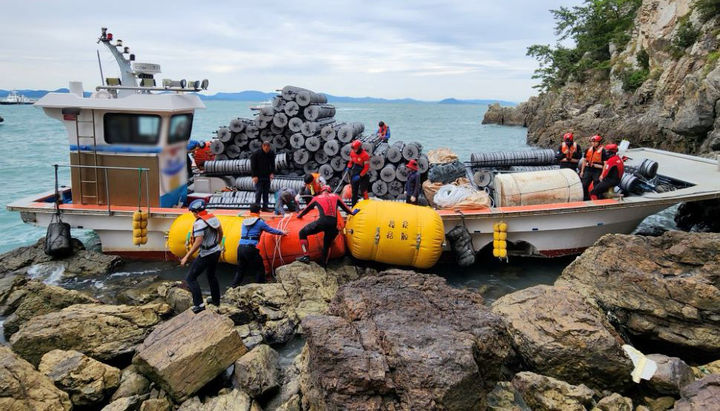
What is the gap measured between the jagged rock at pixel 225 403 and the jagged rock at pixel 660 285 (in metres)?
4.47

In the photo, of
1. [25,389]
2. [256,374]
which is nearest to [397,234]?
[256,374]

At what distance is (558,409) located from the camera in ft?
14.8

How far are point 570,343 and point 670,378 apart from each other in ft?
3.31

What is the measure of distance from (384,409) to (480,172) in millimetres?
6934

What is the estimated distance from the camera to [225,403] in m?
4.66

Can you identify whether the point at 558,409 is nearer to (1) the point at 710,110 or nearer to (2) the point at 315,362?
(2) the point at 315,362

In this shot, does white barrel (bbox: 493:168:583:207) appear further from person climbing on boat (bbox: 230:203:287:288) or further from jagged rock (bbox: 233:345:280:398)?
jagged rock (bbox: 233:345:280:398)

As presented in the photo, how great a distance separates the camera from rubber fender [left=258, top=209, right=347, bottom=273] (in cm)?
806

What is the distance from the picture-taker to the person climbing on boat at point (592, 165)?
358 inches

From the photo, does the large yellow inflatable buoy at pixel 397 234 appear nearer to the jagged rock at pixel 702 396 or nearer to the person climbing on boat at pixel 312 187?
the person climbing on boat at pixel 312 187

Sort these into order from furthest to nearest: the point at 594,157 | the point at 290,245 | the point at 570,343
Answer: the point at 594,157 → the point at 290,245 → the point at 570,343

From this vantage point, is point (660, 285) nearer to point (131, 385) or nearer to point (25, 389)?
point (131, 385)

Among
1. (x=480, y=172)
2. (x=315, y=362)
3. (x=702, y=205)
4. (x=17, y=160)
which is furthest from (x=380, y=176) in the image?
(x=17, y=160)

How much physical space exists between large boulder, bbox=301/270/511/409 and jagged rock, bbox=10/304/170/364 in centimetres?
261
